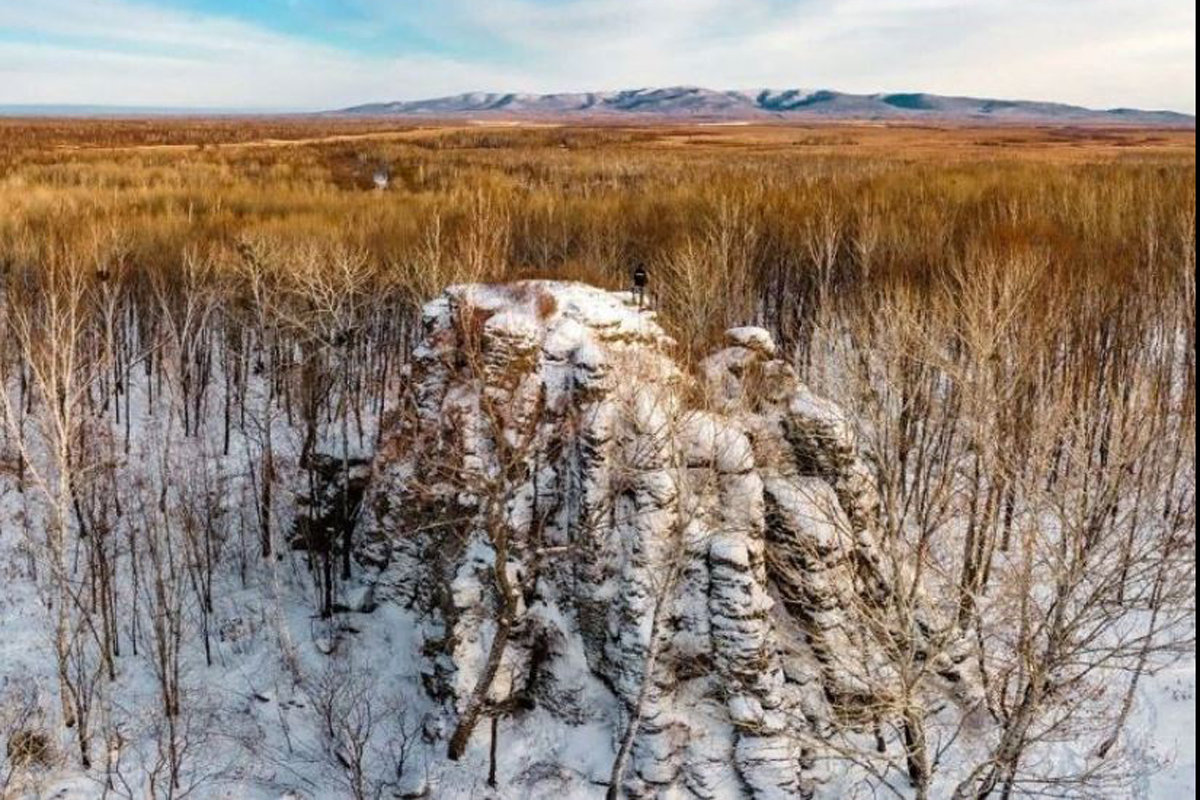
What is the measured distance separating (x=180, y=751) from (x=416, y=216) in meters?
33.8

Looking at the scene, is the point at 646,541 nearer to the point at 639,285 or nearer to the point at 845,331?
the point at 639,285

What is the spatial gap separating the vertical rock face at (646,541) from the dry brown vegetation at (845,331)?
210cm

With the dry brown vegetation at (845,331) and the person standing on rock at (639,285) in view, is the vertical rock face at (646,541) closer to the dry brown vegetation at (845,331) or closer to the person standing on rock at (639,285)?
the person standing on rock at (639,285)

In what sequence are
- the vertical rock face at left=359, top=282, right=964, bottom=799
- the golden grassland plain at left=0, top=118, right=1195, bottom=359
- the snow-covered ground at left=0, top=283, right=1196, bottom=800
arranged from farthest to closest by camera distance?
the golden grassland plain at left=0, top=118, right=1195, bottom=359
the snow-covered ground at left=0, top=283, right=1196, bottom=800
the vertical rock face at left=359, top=282, right=964, bottom=799

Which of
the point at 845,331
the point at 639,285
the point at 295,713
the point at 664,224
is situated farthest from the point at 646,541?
the point at 664,224

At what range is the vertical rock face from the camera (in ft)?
65.9

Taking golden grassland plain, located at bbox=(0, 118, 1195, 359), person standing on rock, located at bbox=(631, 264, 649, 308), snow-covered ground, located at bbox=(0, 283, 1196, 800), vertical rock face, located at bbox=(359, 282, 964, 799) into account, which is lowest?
→ snow-covered ground, located at bbox=(0, 283, 1196, 800)

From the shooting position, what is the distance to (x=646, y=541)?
20828mm

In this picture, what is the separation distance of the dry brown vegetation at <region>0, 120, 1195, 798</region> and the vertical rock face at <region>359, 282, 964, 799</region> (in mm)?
2103

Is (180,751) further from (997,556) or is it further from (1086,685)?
(997,556)

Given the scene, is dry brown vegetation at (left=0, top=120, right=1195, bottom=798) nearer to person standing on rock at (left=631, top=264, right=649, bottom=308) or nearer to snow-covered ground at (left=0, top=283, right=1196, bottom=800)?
snow-covered ground at (left=0, top=283, right=1196, bottom=800)

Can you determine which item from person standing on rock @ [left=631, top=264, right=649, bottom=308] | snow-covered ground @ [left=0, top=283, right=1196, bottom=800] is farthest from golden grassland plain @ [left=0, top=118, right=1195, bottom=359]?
snow-covered ground @ [left=0, top=283, right=1196, bottom=800]

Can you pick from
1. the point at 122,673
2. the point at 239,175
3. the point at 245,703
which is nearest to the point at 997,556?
the point at 245,703

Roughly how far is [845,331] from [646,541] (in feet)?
65.9
